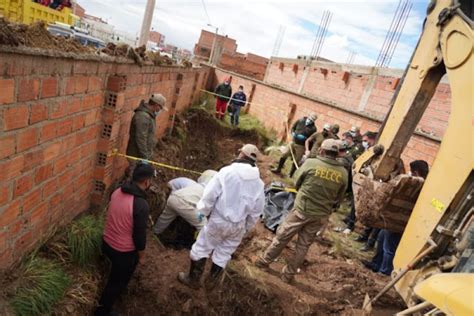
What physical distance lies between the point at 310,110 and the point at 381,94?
2297 millimetres

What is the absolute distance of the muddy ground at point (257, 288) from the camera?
3760 millimetres

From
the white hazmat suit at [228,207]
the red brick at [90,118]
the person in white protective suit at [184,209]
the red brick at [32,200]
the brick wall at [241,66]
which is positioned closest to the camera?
the red brick at [32,200]

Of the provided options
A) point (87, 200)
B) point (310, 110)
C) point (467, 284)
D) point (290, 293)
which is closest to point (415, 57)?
point (467, 284)

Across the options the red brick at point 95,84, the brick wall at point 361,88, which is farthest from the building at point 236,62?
the red brick at point 95,84

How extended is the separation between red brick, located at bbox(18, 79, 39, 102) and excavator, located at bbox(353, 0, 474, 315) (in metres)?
2.81

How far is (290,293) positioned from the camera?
4.37m

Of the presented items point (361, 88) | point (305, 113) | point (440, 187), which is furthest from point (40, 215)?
point (361, 88)

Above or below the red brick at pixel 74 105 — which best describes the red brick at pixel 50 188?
below

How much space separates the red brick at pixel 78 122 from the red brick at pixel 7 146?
0.88m

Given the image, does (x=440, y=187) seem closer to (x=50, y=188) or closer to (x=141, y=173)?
(x=141, y=173)

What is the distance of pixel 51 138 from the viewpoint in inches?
107

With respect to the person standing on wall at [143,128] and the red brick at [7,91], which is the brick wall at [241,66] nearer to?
the person standing on wall at [143,128]

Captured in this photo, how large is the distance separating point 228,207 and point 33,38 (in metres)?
2.37

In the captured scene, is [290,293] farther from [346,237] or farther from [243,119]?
[243,119]
